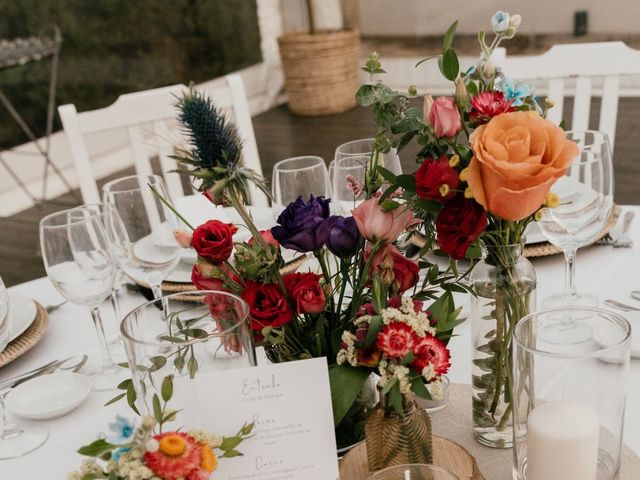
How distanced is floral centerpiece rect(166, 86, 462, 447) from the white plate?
50cm

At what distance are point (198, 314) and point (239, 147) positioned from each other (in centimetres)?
16

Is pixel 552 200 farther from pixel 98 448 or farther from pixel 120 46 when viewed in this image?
pixel 120 46

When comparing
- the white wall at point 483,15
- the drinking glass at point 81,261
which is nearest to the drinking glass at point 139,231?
the drinking glass at point 81,261

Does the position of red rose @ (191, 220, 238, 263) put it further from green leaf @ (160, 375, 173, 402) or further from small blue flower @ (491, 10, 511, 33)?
small blue flower @ (491, 10, 511, 33)

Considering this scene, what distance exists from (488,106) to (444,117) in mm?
45

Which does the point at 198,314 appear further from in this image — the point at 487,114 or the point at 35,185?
the point at 35,185

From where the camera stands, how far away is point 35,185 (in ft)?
13.2

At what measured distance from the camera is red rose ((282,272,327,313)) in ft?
2.34

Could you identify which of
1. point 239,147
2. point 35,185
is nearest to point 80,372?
point 239,147

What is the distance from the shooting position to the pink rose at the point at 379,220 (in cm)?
70

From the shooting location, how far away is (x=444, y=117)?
678mm

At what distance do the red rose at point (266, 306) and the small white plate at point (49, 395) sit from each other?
39 cm

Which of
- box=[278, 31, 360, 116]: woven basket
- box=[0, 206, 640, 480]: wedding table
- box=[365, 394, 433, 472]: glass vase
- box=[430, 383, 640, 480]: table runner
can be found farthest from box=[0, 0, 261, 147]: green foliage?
box=[365, 394, 433, 472]: glass vase

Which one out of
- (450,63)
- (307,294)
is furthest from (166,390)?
(450,63)
